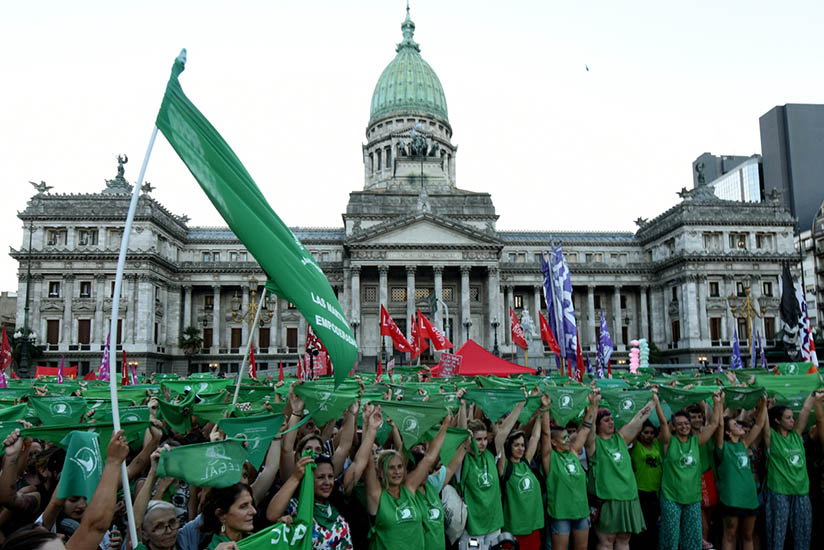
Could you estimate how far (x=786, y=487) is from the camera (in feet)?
29.0

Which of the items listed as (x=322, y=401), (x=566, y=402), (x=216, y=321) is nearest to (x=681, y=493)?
(x=566, y=402)

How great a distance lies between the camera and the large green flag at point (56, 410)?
10188 mm

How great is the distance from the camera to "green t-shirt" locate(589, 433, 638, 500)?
27.6 feet

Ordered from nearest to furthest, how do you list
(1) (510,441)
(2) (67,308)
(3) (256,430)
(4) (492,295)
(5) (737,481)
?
(3) (256,430) → (1) (510,441) → (5) (737,481) → (2) (67,308) → (4) (492,295)

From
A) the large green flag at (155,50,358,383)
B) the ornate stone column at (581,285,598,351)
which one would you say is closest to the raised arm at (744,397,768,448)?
the large green flag at (155,50,358,383)

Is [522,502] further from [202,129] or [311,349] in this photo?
[311,349]

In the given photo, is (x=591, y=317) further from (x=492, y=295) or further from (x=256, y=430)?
(x=256, y=430)

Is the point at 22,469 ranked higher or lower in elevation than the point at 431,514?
higher

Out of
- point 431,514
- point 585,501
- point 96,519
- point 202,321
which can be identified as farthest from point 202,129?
point 202,321

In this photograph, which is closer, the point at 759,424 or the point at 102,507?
the point at 102,507

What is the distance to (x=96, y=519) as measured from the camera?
409 centimetres

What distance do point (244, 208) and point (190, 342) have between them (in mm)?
59589

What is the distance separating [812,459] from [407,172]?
2462 inches

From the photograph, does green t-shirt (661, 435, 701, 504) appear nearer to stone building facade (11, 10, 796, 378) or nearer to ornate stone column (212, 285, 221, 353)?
stone building facade (11, 10, 796, 378)
